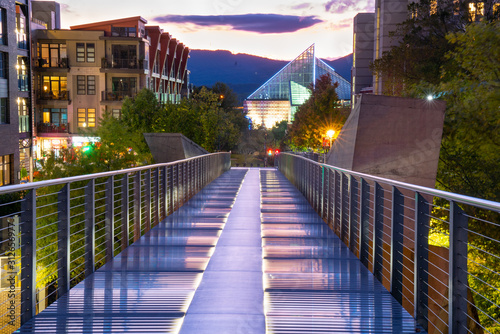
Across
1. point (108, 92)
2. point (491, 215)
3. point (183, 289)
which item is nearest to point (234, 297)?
point (183, 289)

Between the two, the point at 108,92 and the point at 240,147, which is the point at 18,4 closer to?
the point at 108,92

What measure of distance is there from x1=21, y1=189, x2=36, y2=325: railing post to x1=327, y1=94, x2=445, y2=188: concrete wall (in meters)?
9.66

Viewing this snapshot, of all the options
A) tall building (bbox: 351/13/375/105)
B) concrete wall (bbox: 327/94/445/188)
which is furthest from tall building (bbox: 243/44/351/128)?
concrete wall (bbox: 327/94/445/188)

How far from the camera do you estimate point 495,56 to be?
22.7 metres

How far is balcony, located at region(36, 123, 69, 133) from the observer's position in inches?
2184

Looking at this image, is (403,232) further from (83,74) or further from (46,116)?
(46,116)

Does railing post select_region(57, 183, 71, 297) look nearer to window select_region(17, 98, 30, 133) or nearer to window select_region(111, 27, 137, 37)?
window select_region(17, 98, 30, 133)

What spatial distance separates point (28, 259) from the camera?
15.6 ft

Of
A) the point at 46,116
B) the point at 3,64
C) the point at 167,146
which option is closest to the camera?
the point at 167,146

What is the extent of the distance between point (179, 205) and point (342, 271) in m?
7.62

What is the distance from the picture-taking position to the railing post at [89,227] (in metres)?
6.46

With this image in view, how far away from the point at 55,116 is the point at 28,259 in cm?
5453

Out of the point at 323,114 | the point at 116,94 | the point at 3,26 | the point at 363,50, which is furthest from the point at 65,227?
the point at 363,50

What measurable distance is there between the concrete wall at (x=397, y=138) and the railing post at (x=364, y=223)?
19.9 ft
